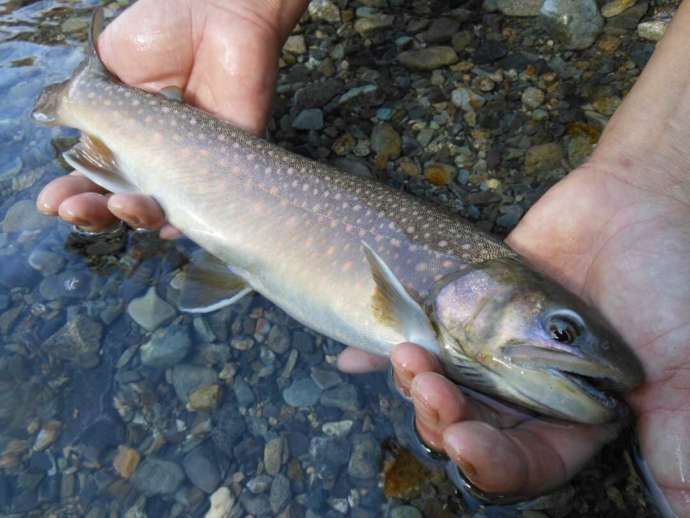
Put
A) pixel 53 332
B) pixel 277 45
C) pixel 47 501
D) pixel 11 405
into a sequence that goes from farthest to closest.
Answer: pixel 277 45
pixel 53 332
pixel 11 405
pixel 47 501

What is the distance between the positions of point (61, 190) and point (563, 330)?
116 inches

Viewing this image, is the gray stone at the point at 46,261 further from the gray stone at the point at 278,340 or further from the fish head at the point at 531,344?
the fish head at the point at 531,344

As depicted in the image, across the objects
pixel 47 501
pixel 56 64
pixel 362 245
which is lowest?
pixel 47 501

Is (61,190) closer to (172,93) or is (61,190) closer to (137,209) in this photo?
(137,209)

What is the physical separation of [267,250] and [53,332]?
4.53ft

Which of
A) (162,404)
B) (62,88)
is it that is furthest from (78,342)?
(62,88)

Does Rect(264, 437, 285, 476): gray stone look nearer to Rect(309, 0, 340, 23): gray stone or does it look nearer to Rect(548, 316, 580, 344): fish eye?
Rect(548, 316, 580, 344): fish eye

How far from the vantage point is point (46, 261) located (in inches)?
156

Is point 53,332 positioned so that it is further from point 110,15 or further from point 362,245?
point 110,15

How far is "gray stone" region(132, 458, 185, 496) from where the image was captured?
3020mm

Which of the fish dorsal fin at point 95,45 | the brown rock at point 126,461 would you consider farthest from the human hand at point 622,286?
the fish dorsal fin at point 95,45

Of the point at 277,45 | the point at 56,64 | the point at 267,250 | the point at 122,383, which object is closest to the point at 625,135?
the point at 267,250

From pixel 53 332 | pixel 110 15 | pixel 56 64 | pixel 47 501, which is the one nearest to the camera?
pixel 47 501

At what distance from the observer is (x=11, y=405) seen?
3301mm
